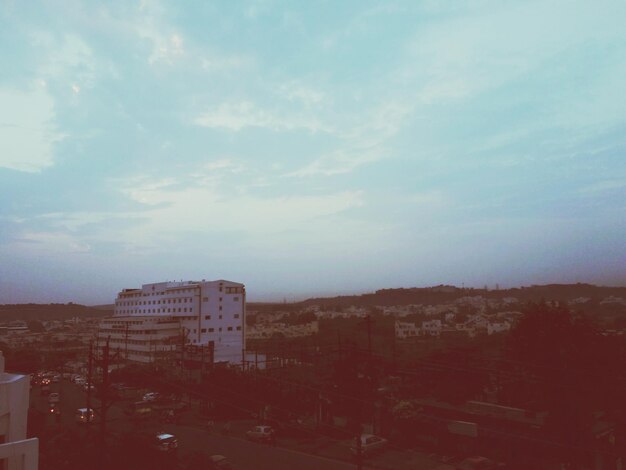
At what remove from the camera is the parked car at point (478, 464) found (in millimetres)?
18328

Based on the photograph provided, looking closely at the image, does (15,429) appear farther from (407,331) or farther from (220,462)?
(407,331)

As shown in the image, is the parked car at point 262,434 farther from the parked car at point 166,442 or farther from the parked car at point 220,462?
the parked car at point 166,442

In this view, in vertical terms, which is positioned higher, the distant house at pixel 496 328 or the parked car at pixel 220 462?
the distant house at pixel 496 328

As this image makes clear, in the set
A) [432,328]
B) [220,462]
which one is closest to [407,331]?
[432,328]

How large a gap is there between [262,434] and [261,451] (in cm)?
144

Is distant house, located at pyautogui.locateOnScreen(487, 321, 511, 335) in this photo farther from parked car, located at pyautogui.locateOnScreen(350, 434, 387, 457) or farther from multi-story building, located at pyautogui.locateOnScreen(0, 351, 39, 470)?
multi-story building, located at pyautogui.locateOnScreen(0, 351, 39, 470)

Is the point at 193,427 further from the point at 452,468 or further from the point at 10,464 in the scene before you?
the point at 10,464

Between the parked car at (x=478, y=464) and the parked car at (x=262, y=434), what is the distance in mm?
9025

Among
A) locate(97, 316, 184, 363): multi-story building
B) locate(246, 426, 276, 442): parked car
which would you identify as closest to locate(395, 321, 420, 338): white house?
locate(97, 316, 184, 363): multi-story building

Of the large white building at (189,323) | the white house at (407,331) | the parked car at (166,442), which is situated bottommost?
the parked car at (166,442)

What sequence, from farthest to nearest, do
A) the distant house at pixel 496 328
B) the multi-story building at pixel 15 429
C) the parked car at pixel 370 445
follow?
the distant house at pixel 496 328, the parked car at pixel 370 445, the multi-story building at pixel 15 429

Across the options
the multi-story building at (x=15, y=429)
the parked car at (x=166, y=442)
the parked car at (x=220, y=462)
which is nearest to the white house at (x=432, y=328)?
the parked car at (x=166, y=442)

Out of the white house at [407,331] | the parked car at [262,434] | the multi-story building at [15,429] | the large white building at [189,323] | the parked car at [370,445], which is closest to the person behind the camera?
the multi-story building at [15,429]

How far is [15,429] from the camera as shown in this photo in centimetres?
682
